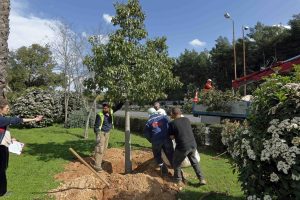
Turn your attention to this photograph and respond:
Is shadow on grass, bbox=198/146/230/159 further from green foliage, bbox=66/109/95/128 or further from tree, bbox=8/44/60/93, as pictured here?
tree, bbox=8/44/60/93

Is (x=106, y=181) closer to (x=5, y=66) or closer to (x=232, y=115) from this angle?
(x=5, y=66)

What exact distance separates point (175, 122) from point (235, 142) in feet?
8.75

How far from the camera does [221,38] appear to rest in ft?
210

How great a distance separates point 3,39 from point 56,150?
198 inches

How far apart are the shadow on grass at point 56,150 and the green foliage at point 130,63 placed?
9.65 feet

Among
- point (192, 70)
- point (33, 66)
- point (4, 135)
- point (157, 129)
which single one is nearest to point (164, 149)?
point (157, 129)

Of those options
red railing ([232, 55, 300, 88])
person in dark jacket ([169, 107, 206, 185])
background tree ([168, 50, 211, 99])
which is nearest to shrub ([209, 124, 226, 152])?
red railing ([232, 55, 300, 88])

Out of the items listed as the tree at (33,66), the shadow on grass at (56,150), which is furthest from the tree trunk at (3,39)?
the tree at (33,66)

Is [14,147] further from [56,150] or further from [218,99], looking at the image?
[218,99]

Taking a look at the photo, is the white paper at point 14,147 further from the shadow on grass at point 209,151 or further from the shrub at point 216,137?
the shrub at point 216,137

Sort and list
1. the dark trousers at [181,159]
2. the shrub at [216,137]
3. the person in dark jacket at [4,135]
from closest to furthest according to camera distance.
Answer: the person in dark jacket at [4,135]
the dark trousers at [181,159]
the shrub at [216,137]

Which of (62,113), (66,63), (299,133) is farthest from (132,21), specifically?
(62,113)

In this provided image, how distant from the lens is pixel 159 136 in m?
8.67

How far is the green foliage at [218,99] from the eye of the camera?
15266mm
